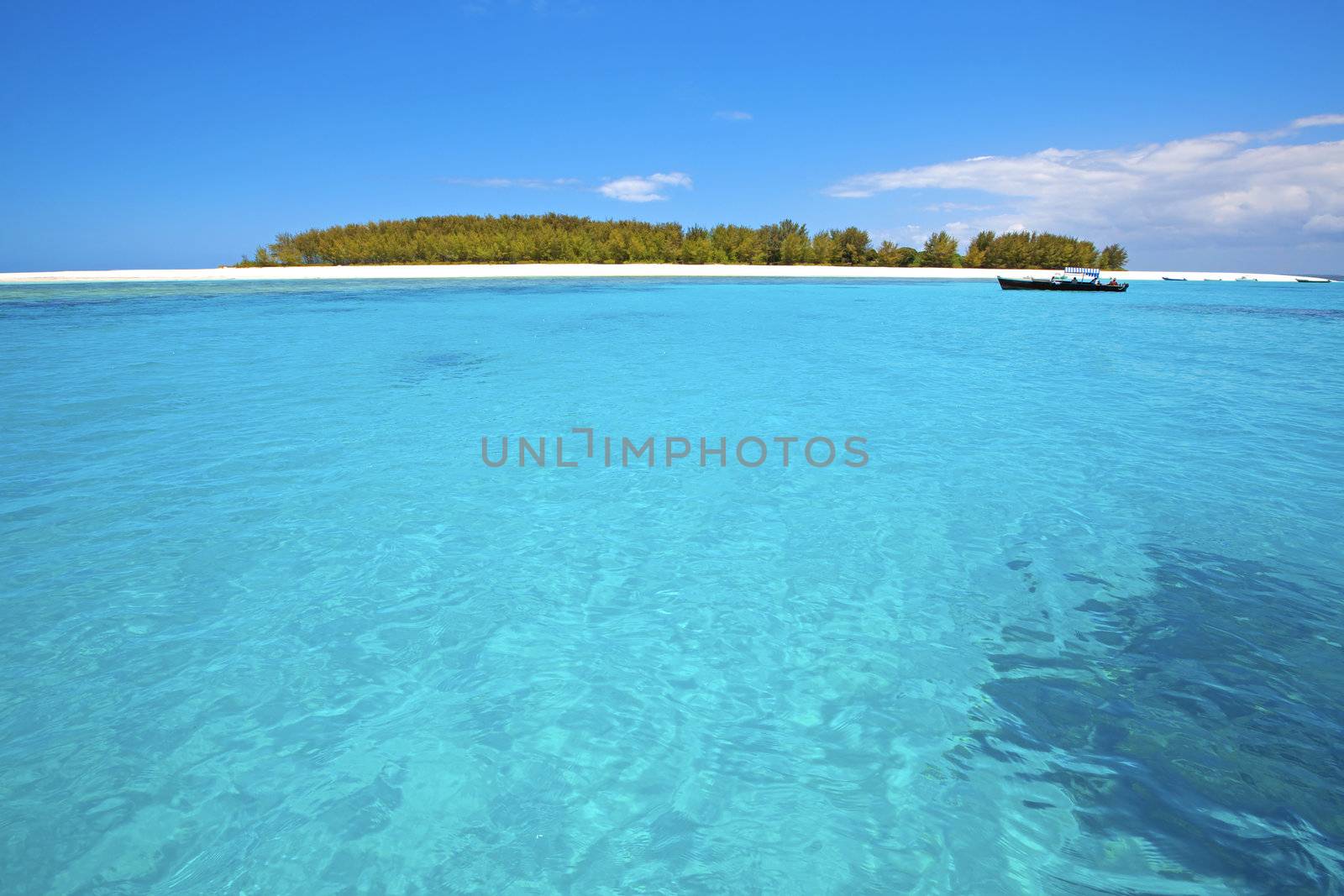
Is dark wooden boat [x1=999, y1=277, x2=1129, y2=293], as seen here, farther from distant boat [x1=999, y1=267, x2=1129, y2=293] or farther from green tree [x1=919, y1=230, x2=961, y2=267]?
green tree [x1=919, y1=230, x2=961, y2=267]

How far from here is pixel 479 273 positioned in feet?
157

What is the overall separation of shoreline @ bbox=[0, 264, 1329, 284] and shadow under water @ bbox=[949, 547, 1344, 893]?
4601cm

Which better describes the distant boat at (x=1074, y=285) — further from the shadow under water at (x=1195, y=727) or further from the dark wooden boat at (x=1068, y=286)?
the shadow under water at (x=1195, y=727)

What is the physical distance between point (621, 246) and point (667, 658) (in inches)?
2421

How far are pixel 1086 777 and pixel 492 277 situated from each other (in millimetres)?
46634

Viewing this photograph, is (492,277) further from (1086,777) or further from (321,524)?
(1086,777)

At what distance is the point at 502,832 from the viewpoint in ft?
7.48

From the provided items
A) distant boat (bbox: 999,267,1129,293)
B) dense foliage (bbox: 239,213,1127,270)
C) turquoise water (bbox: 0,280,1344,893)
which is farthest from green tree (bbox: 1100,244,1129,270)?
turquoise water (bbox: 0,280,1344,893)

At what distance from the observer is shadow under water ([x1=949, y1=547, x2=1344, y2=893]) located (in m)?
2.18

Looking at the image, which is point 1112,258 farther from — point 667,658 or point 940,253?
point 667,658

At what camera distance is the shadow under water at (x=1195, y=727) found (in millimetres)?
2182

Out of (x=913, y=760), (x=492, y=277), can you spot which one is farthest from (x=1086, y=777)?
(x=492, y=277)

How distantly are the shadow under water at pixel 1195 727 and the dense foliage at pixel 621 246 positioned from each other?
Answer: 60766 mm

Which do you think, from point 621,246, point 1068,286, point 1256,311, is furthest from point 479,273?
point 1256,311
